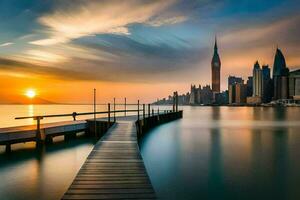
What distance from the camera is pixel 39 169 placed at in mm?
15258

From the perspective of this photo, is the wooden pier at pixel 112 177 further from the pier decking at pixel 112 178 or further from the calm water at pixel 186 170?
the calm water at pixel 186 170

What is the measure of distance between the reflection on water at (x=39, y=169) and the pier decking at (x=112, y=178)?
2.21 metres

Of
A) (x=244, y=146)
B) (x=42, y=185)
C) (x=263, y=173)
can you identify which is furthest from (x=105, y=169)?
(x=244, y=146)

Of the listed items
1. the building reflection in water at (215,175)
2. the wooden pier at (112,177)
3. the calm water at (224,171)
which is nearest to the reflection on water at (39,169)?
the wooden pier at (112,177)

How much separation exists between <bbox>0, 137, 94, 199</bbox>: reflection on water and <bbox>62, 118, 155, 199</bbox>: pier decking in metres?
2.21

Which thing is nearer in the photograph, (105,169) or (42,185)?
(105,169)

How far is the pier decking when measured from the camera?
22.6 feet

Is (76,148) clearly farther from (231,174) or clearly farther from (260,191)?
(260,191)

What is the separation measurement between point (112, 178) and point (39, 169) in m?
8.60

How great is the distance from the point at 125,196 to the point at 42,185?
6.79 m

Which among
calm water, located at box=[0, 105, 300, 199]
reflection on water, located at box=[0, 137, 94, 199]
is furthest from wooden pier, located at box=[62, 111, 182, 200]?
reflection on water, located at box=[0, 137, 94, 199]

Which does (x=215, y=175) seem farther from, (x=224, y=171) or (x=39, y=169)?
(x=39, y=169)

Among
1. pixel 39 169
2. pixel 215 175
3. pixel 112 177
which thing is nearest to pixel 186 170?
pixel 215 175

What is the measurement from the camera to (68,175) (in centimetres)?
1395
